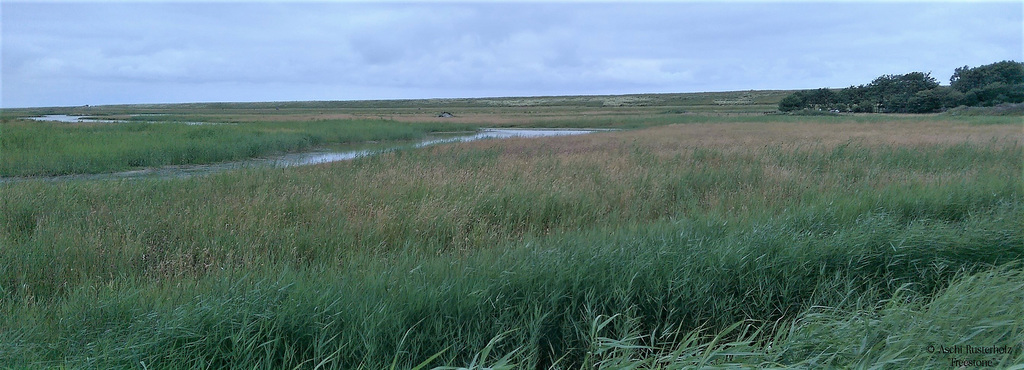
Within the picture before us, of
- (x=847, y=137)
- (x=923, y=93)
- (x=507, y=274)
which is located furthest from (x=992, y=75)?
(x=507, y=274)

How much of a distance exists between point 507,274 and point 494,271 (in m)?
0.14

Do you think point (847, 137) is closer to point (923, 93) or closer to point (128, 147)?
point (128, 147)

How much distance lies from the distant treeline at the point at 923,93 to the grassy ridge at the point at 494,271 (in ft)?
199

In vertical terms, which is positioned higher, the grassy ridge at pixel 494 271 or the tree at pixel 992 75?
the tree at pixel 992 75

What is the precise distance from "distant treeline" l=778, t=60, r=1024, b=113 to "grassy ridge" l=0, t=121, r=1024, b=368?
60568 mm

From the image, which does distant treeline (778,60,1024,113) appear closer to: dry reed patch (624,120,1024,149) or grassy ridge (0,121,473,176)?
dry reed patch (624,120,1024,149)

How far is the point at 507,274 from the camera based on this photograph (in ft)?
15.0

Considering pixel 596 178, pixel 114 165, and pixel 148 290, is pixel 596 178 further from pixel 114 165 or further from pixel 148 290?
pixel 114 165

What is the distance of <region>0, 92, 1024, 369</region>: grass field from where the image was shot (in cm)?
342

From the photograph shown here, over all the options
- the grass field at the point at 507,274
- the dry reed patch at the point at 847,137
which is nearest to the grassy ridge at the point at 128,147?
the grass field at the point at 507,274

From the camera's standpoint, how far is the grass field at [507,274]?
342cm

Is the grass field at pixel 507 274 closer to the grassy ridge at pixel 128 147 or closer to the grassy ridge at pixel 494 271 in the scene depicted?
the grassy ridge at pixel 494 271

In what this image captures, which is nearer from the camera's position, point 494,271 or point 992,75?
point 494,271

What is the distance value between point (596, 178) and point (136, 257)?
7750 millimetres
